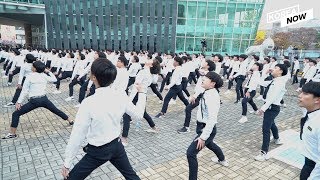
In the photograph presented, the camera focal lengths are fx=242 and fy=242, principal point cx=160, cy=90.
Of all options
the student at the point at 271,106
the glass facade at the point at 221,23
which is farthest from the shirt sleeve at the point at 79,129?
the glass facade at the point at 221,23

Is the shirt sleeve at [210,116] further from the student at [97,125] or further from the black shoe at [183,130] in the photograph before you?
the black shoe at [183,130]

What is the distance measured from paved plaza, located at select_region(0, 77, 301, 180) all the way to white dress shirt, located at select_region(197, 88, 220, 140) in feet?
3.60

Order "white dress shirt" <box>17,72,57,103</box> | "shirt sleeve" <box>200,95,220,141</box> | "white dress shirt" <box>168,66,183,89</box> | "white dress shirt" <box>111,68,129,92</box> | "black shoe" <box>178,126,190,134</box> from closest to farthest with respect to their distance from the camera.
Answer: "shirt sleeve" <box>200,95,220,141</box>
"white dress shirt" <box>17,72,57,103</box>
"white dress shirt" <box>111,68,129,92</box>
"black shoe" <box>178,126,190,134</box>
"white dress shirt" <box>168,66,183,89</box>

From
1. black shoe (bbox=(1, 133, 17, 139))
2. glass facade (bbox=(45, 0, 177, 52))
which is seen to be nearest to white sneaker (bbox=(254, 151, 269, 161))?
black shoe (bbox=(1, 133, 17, 139))

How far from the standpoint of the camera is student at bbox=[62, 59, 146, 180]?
2418mm

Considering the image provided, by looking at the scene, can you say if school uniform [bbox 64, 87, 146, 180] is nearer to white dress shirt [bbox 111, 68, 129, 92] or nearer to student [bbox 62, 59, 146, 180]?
student [bbox 62, 59, 146, 180]

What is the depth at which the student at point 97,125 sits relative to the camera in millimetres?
2418

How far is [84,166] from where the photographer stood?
2.54 meters

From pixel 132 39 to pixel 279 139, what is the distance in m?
33.8

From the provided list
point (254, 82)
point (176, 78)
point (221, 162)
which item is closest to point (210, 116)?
point (221, 162)

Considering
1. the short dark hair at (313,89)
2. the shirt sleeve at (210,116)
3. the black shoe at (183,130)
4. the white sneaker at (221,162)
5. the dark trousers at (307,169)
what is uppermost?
the short dark hair at (313,89)

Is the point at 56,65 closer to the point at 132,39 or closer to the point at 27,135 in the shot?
the point at 27,135


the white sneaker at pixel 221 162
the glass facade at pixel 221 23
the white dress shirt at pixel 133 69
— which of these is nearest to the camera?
the white sneaker at pixel 221 162

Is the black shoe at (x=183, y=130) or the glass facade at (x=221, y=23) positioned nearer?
the black shoe at (x=183, y=130)
